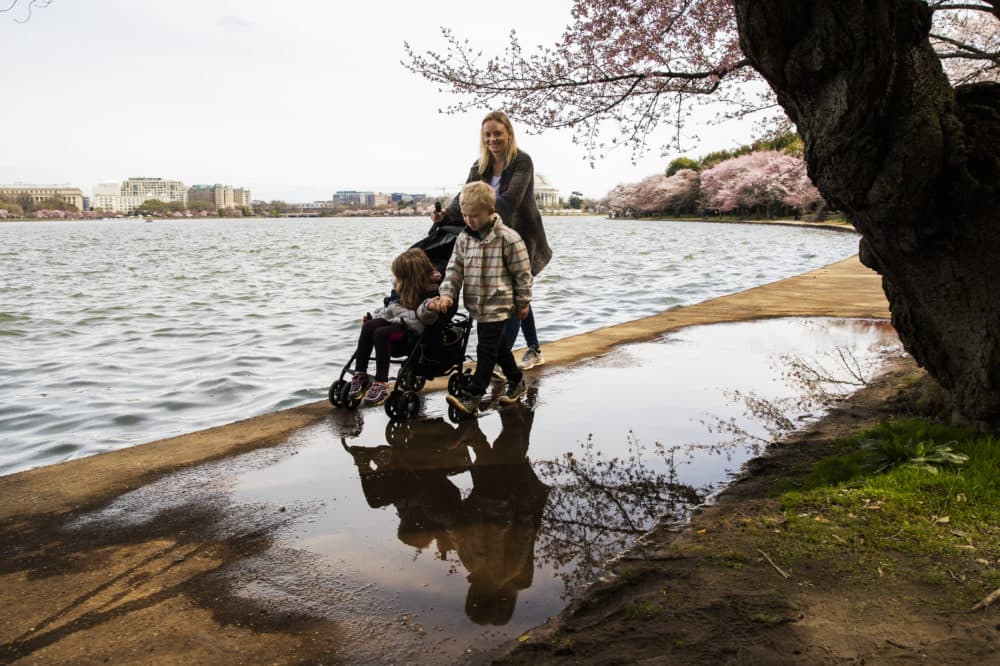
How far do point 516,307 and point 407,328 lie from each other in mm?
800

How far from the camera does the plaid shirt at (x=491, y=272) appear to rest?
4.98 m

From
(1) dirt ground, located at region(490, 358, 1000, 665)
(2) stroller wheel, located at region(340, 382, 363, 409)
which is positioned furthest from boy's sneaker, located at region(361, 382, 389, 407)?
(1) dirt ground, located at region(490, 358, 1000, 665)

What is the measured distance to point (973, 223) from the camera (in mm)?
3449

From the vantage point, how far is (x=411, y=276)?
17.1 ft

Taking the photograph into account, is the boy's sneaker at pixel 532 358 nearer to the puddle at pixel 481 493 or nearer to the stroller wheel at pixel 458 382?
the puddle at pixel 481 493

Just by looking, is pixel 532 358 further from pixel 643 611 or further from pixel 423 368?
pixel 643 611

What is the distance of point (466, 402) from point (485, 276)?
2.95 ft

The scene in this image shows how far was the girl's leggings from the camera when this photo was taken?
5.24 metres

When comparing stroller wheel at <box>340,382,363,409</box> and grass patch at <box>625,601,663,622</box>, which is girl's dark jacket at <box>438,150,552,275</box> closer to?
stroller wheel at <box>340,382,363,409</box>

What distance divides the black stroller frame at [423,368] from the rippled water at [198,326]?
1171 mm

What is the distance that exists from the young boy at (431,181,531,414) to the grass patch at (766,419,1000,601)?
2.20 metres

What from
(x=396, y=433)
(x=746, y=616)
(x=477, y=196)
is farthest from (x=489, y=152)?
(x=746, y=616)

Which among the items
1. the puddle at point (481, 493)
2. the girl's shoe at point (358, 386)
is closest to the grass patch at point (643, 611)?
the puddle at point (481, 493)

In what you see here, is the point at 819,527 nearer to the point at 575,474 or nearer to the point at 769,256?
the point at 575,474
